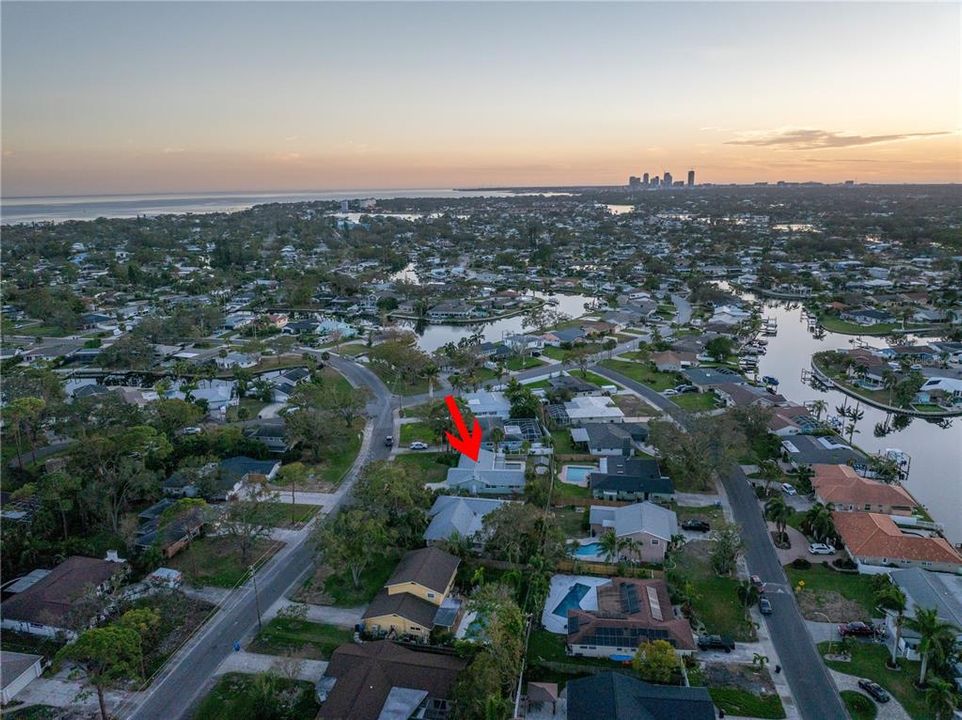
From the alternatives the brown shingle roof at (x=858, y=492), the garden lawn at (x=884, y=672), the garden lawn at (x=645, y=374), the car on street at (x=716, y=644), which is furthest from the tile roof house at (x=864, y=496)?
the garden lawn at (x=645, y=374)

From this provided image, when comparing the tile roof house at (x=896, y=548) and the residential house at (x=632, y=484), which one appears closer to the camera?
the tile roof house at (x=896, y=548)

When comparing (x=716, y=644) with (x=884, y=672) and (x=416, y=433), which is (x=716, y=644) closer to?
(x=884, y=672)

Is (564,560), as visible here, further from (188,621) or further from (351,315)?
(351,315)

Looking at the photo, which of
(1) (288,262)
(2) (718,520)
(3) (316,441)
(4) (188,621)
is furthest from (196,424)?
(1) (288,262)

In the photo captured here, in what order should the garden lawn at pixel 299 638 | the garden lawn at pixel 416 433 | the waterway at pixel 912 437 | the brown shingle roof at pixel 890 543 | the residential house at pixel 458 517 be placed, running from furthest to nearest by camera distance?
the garden lawn at pixel 416 433
the waterway at pixel 912 437
the residential house at pixel 458 517
the brown shingle roof at pixel 890 543
the garden lawn at pixel 299 638

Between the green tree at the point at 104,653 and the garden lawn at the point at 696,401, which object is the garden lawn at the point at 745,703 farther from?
the garden lawn at the point at 696,401
